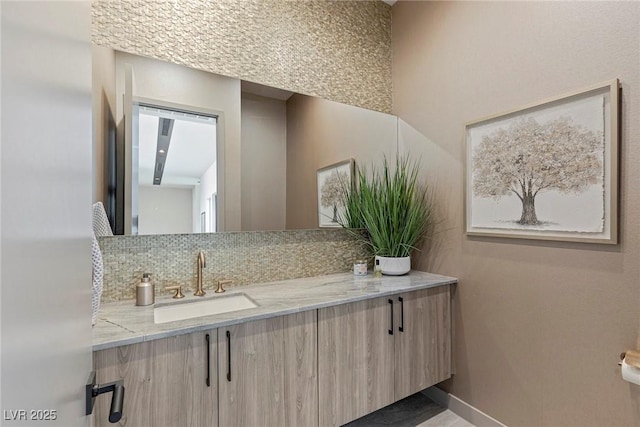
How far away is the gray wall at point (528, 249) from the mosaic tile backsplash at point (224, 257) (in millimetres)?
749

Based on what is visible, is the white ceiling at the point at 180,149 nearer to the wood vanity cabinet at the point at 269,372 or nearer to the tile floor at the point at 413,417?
the wood vanity cabinet at the point at 269,372

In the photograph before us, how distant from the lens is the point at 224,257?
1774 mm

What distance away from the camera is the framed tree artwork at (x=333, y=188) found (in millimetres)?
2145

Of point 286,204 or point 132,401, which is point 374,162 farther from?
point 132,401

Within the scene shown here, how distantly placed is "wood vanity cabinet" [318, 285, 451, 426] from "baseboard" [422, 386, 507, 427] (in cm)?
19

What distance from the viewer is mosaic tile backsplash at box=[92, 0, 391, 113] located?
1571 millimetres

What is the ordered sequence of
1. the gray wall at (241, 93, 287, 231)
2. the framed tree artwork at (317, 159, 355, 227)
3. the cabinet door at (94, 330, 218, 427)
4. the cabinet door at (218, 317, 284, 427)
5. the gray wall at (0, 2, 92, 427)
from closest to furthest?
the gray wall at (0, 2, 92, 427) < the cabinet door at (94, 330, 218, 427) < the cabinet door at (218, 317, 284, 427) < the gray wall at (241, 93, 287, 231) < the framed tree artwork at (317, 159, 355, 227)

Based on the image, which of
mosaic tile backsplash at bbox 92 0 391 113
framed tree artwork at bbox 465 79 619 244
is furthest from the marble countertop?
mosaic tile backsplash at bbox 92 0 391 113

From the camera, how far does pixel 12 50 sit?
325mm

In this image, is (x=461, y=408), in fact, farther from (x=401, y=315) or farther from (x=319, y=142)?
(x=319, y=142)

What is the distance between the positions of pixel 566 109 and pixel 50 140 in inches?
76.7

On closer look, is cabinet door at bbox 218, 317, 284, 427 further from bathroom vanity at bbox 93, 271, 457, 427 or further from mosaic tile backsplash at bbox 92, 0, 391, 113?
mosaic tile backsplash at bbox 92, 0, 391, 113

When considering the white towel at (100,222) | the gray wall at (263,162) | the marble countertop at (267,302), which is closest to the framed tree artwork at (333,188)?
the gray wall at (263,162)

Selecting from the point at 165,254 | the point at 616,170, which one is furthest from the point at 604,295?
the point at 165,254
